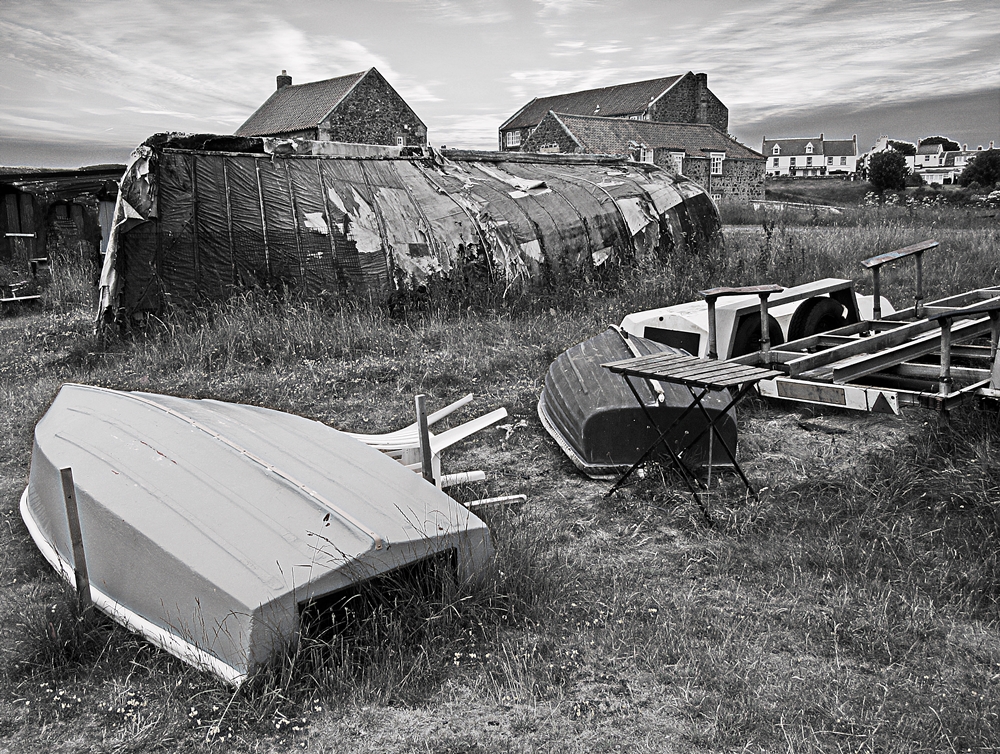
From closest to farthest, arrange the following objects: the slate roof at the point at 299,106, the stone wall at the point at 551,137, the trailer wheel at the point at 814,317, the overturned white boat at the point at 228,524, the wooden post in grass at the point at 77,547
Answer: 1. the overturned white boat at the point at 228,524
2. the wooden post in grass at the point at 77,547
3. the trailer wheel at the point at 814,317
4. the slate roof at the point at 299,106
5. the stone wall at the point at 551,137

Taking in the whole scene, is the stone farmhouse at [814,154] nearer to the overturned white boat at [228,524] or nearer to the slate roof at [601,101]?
the slate roof at [601,101]

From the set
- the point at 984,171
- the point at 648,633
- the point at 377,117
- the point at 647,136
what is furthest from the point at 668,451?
the point at 984,171

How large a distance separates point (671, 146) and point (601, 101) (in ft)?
40.6

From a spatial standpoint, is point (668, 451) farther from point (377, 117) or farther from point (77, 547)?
point (377, 117)

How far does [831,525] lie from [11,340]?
954 cm

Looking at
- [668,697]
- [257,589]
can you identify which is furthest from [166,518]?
[668,697]

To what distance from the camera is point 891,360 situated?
541 centimetres

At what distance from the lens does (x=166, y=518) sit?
10.5 feet

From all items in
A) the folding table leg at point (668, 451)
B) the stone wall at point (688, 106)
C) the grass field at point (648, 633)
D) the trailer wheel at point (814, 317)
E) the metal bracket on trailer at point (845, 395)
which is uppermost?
the stone wall at point (688, 106)

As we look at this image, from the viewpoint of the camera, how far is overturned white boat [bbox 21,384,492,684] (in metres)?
2.89

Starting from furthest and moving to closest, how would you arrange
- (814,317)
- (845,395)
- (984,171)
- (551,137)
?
(984,171), (551,137), (814,317), (845,395)

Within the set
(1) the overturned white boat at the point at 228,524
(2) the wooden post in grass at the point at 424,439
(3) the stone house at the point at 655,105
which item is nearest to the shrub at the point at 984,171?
(3) the stone house at the point at 655,105

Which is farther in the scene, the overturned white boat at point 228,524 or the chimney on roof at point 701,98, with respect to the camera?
the chimney on roof at point 701,98

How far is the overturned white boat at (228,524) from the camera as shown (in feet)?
9.49
